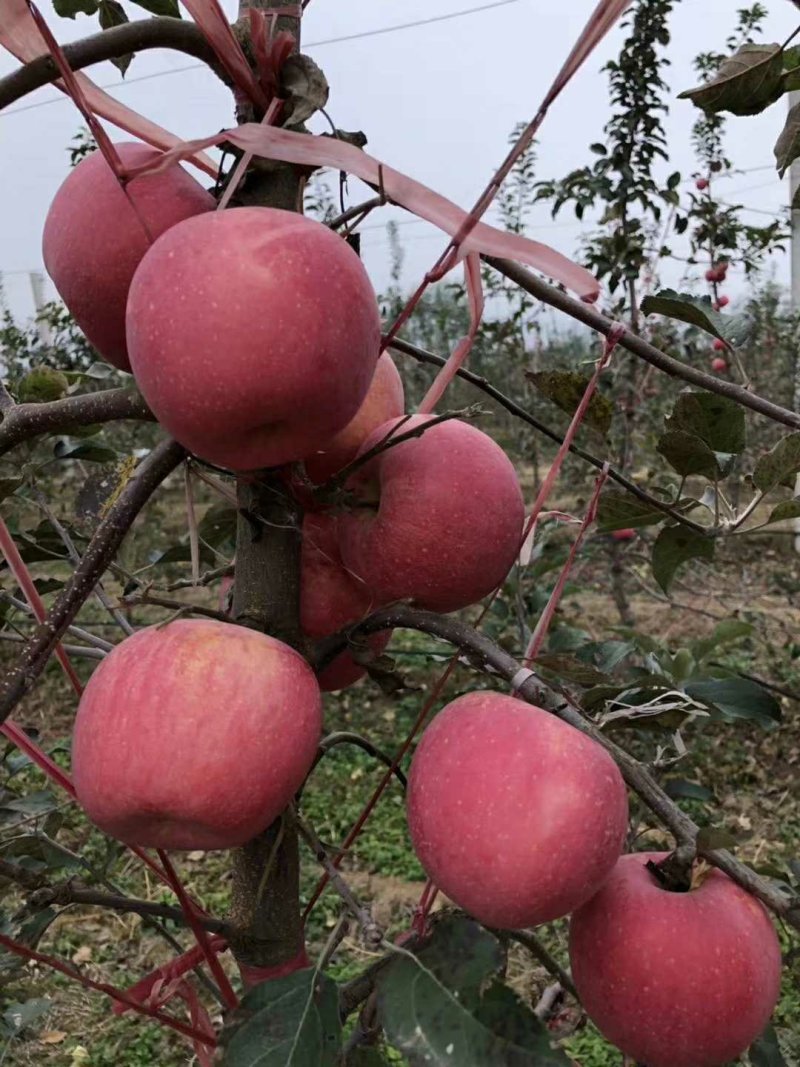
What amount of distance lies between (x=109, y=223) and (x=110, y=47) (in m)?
0.09

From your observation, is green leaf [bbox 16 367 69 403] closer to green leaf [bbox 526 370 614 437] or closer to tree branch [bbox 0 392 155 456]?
tree branch [bbox 0 392 155 456]

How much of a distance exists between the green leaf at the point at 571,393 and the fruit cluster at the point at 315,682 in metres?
0.09

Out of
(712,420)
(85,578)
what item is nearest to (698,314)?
(712,420)

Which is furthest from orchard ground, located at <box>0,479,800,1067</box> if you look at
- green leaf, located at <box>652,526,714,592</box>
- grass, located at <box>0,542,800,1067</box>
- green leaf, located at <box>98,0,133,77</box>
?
green leaf, located at <box>98,0,133,77</box>

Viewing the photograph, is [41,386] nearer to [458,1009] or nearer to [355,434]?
[355,434]

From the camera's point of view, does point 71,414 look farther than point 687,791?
No

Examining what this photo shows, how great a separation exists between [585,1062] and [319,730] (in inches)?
64.3

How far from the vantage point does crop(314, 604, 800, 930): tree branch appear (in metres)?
0.51

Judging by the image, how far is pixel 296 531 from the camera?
1.94 feet

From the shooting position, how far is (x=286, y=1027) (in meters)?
0.50

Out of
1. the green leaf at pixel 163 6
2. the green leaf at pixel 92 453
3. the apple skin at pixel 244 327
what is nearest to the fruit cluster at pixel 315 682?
the apple skin at pixel 244 327

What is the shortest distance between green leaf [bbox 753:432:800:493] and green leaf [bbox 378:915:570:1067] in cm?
40

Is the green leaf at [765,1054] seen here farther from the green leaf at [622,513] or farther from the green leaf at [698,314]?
the green leaf at [698,314]

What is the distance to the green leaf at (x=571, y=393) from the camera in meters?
0.67
